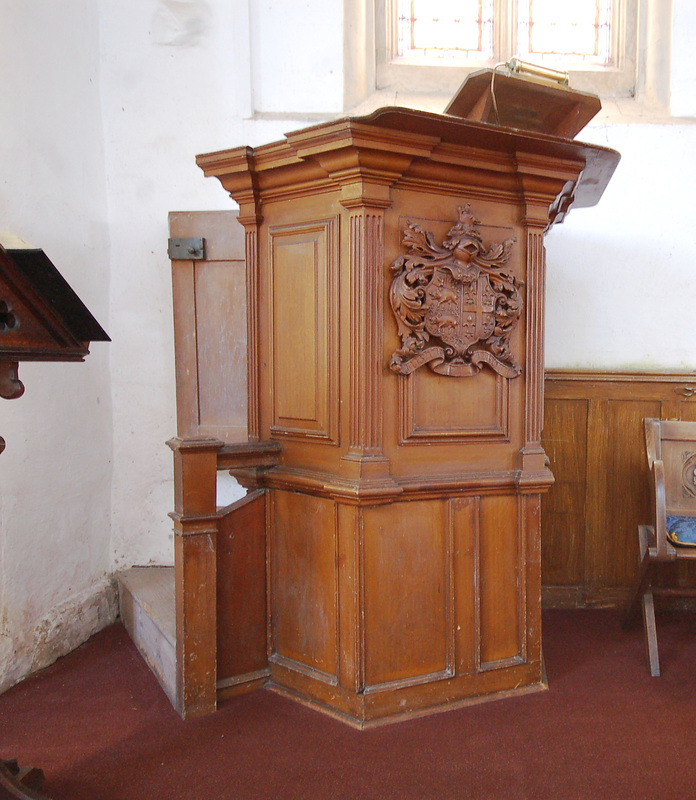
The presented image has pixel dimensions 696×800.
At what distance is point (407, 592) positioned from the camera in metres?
2.65

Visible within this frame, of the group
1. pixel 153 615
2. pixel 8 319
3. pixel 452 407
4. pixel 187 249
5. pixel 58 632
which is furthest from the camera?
pixel 187 249

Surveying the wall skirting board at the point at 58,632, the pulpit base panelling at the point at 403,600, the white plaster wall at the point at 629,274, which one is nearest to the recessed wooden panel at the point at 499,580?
the pulpit base panelling at the point at 403,600

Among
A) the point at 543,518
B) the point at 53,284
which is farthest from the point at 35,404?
the point at 543,518

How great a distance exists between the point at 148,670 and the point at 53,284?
202 centimetres

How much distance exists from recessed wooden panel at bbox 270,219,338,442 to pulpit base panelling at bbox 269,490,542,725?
1.04 feet

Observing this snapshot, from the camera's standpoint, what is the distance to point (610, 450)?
3908 mm

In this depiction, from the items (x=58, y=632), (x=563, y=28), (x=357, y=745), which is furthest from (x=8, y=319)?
(x=563, y=28)

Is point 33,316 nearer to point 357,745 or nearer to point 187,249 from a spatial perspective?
point 357,745

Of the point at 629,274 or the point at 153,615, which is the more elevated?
the point at 629,274

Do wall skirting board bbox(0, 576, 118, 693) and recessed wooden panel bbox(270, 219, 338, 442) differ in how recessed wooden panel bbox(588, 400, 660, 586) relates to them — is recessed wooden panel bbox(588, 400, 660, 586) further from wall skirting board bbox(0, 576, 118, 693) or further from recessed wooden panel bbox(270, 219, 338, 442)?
wall skirting board bbox(0, 576, 118, 693)

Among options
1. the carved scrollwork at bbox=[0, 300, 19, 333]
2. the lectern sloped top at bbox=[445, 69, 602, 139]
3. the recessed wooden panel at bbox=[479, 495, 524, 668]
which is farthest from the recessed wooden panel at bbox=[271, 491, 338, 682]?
the lectern sloped top at bbox=[445, 69, 602, 139]

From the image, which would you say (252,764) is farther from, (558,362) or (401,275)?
(558,362)

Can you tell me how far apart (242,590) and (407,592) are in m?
0.67

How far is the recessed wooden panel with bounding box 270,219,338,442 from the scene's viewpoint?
8.59 ft
